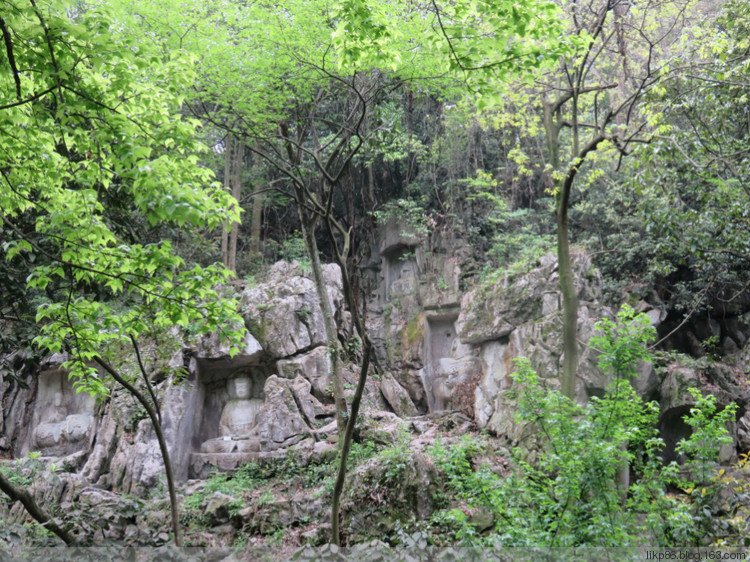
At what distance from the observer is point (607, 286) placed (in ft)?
46.1

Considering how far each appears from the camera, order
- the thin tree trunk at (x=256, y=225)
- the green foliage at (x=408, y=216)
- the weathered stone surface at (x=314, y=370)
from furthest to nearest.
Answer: the thin tree trunk at (x=256, y=225) < the green foliage at (x=408, y=216) < the weathered stone surface at (x=314, y=370)

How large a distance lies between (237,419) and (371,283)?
6249 mm

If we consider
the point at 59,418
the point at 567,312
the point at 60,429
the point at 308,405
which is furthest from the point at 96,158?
the point at 59,418

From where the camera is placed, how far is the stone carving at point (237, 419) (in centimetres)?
1219

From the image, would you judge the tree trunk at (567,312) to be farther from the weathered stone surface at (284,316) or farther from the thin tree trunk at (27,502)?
the weathered stone surface at (284,316)

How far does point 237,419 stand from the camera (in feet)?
42.3

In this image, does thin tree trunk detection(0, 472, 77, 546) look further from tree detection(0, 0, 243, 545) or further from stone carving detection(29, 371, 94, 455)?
stone carving detection(29, 371, 94, 455)

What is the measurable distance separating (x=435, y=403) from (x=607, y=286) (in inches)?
213

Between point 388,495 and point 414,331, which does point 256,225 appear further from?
point 388,495

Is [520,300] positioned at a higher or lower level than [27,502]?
higher

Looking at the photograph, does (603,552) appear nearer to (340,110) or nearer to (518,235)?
(518,235)

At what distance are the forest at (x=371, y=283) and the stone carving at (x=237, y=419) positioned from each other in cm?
8

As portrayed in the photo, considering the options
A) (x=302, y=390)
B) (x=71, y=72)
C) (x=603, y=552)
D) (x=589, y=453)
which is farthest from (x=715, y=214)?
(x=302, y=390)

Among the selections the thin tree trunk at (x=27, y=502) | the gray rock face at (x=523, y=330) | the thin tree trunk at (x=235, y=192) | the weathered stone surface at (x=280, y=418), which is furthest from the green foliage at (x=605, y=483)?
the thin tree trunk at (x=235, y=192)
